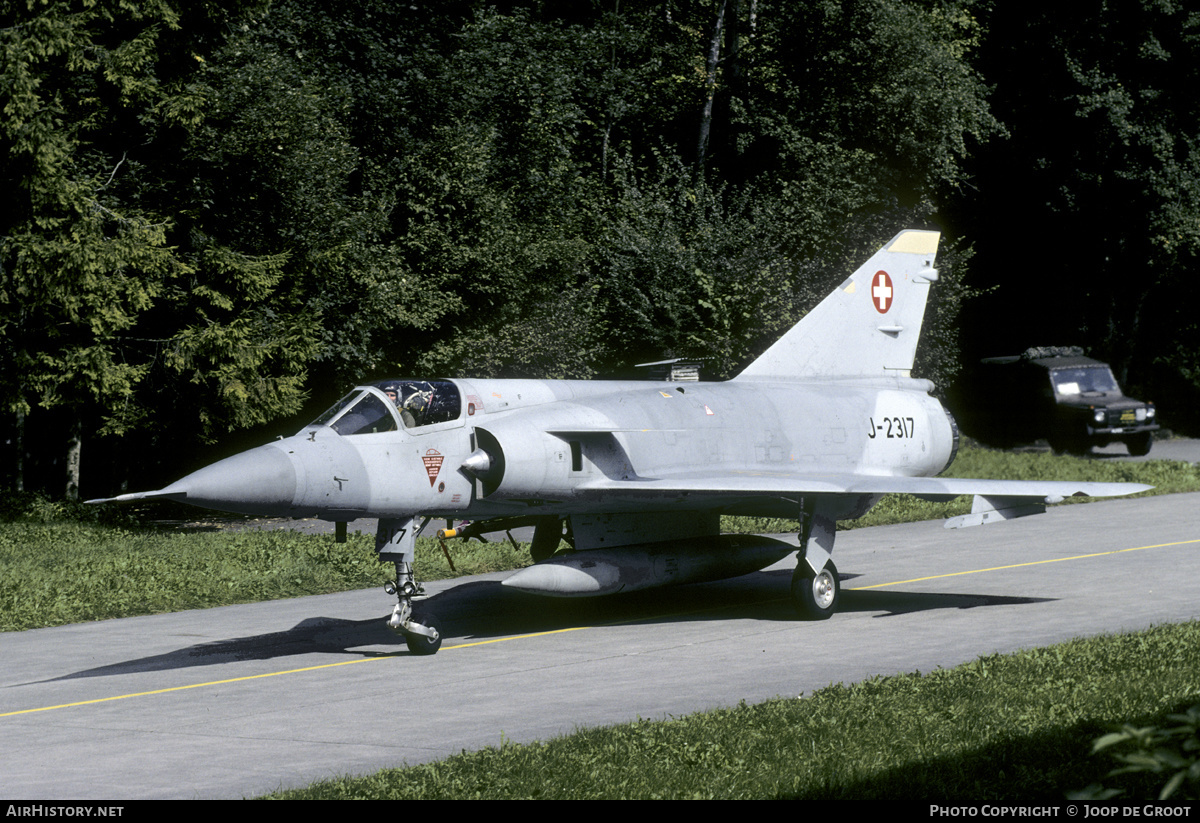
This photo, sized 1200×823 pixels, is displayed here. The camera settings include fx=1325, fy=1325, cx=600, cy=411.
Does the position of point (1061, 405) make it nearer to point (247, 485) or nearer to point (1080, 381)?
point (1080, 381)

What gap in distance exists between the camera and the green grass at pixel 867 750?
687cm

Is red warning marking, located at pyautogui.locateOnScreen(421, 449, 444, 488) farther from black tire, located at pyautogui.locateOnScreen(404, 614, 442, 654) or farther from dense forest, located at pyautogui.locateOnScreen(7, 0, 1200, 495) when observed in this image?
dense forest, located at pyautogui.locateOnScreen(7, 0, 1200, 495)

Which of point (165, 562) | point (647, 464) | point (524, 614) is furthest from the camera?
point (165, 562)

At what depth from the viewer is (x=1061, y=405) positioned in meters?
37.5

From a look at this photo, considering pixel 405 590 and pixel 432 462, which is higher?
pixel 432 462

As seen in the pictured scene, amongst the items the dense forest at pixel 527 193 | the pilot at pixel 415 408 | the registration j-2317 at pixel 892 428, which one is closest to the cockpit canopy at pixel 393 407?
the pilot at pixel 415 408

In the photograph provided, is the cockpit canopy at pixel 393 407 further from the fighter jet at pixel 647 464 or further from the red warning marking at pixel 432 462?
the red warning marking at pixel 432 462

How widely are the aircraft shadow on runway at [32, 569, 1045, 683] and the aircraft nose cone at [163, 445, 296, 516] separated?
1.79m

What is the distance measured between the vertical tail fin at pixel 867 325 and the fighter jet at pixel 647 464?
0.08ft

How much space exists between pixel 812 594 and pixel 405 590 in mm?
4307

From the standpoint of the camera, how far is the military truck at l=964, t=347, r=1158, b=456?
36156 millimetres

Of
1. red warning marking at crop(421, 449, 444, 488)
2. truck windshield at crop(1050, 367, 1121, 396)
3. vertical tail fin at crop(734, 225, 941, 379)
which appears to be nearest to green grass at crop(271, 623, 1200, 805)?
red warning marking at crop(421, 449, 444, 488)

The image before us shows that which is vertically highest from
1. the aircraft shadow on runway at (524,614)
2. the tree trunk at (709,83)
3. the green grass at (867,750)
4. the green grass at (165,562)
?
the tree trunk at (709,83)

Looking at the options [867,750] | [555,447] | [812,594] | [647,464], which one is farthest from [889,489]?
[867,750]
